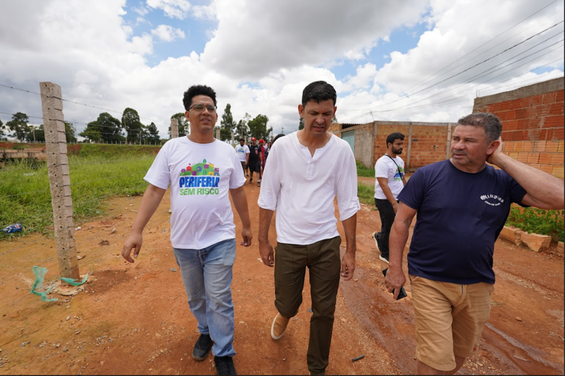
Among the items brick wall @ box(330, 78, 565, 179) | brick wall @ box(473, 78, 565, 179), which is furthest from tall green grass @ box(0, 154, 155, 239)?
brick wall @ box(473, 78, 565, 179)

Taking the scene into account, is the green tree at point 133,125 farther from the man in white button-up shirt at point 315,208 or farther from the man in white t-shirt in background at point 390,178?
the man in white button-up shirt at point 315,208

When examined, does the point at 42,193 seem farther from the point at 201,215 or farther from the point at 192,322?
the point at 201,215

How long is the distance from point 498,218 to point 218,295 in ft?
6.28

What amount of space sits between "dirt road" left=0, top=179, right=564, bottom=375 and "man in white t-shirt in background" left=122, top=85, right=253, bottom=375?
49cm

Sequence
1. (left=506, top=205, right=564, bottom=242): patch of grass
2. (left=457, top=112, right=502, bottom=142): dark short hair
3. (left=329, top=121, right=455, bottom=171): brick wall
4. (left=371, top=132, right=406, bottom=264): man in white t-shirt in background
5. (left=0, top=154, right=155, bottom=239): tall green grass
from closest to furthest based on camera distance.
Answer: (left=457, top=112, right=502, bottom=142): dark short hair < (left=371, top=132, right=406, bottom=264): man in white t-shirt in background < (left=506, top=205, right=564, bottom=242): patch of grass < (left=0, top=154, right=155, bottom=239): tall green grass < (left=329, top=121, right=455, bottom=171): brick wall

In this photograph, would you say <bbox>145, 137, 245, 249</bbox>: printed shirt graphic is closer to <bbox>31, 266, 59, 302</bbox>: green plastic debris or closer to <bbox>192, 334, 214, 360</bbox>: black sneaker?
<bbox>192, 334, 214, 360</bbox>: black sneaker

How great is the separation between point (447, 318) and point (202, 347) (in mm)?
1831

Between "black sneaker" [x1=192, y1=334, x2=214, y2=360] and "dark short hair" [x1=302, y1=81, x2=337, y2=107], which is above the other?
"dark short hair" [x1=302, y1=81, x2=337, y2=107]

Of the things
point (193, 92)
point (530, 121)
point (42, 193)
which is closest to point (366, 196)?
point (530, 121)

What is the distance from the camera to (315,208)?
2.00 meters

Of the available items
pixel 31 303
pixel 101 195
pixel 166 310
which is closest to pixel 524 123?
pixel 166 310

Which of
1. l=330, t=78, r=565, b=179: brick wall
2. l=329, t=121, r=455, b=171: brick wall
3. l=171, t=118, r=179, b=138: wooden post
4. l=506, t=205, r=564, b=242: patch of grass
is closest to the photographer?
l=330, t=78, r=565, b=179: brick wall

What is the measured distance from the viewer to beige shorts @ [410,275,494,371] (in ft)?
5.47

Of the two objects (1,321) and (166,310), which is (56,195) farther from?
(166,310)
